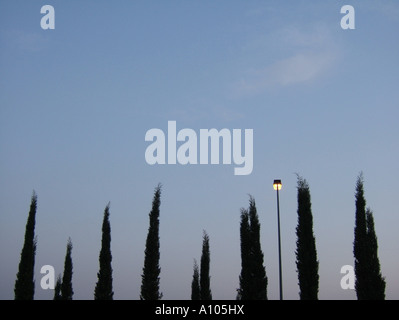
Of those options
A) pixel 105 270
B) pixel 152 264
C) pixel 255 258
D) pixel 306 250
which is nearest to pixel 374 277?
pixel 306 250

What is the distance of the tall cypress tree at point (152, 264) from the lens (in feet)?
132

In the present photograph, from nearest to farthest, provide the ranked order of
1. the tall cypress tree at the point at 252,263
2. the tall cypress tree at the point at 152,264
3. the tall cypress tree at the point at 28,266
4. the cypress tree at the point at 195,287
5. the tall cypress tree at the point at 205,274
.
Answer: the tall cypress tree at the point at 252,263 < the tall cypress tree at the point at 152,264 < the tall cypress tree at the point at 28,266 < the tall cypress tree at the point at 205,274 < the cypress tree at the point at 195,287

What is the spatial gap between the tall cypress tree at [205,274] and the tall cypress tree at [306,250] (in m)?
14.7

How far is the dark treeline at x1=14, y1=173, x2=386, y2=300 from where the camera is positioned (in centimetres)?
3509

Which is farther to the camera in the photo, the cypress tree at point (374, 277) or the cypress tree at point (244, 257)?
the cypress tree at point (244, 257)

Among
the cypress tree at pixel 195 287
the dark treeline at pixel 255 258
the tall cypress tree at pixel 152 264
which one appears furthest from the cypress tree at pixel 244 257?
the cypress tree at pixel 195 287

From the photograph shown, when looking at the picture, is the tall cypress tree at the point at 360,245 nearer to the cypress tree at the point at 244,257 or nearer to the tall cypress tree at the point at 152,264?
the cypress tree at the point at 244,257

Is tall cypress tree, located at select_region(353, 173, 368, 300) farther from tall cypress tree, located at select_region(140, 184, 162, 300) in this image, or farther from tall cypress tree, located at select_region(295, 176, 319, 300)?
tall cypress tree, located at select_region(140, 184, 162, 300)

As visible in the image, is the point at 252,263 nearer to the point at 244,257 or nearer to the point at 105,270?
the point at 244,257

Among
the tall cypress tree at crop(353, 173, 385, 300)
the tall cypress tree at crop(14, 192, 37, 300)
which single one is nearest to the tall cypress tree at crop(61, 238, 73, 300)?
the tall cypress tree at crop(14, 192, 37, 300)

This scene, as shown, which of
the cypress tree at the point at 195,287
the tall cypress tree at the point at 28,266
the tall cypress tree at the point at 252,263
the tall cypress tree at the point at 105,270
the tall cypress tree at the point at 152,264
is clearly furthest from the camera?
the cypress tree at the point at 195,287

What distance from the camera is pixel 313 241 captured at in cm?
3597
